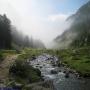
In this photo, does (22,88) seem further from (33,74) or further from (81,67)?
(81,67)

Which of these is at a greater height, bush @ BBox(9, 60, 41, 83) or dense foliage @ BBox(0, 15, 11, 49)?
dense foliage @ BBox(0, 15, 11, 49)

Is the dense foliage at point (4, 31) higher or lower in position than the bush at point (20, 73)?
higher

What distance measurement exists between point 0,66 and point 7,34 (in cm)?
9886

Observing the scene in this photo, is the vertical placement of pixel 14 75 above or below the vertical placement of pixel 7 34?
below

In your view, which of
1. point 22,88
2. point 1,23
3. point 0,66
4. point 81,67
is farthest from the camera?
point 1,23

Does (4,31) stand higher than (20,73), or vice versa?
(4,31)

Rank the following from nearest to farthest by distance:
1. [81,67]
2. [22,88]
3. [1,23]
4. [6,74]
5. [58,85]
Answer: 1. [22,88]
2. [6,74]
3. [58,85]
4. [81,67]
5. [1,23]

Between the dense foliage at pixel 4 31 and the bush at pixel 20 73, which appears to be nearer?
the bush at pixel 20 73

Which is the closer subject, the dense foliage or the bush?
the bush

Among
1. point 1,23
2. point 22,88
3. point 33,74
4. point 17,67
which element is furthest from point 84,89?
point 1,23

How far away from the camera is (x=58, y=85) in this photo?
89562mm

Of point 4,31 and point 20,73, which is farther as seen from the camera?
point 4,31

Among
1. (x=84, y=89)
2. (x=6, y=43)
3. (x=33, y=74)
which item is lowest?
(x=84, y=89)

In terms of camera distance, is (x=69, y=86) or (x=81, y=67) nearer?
(x=69, y=86)
